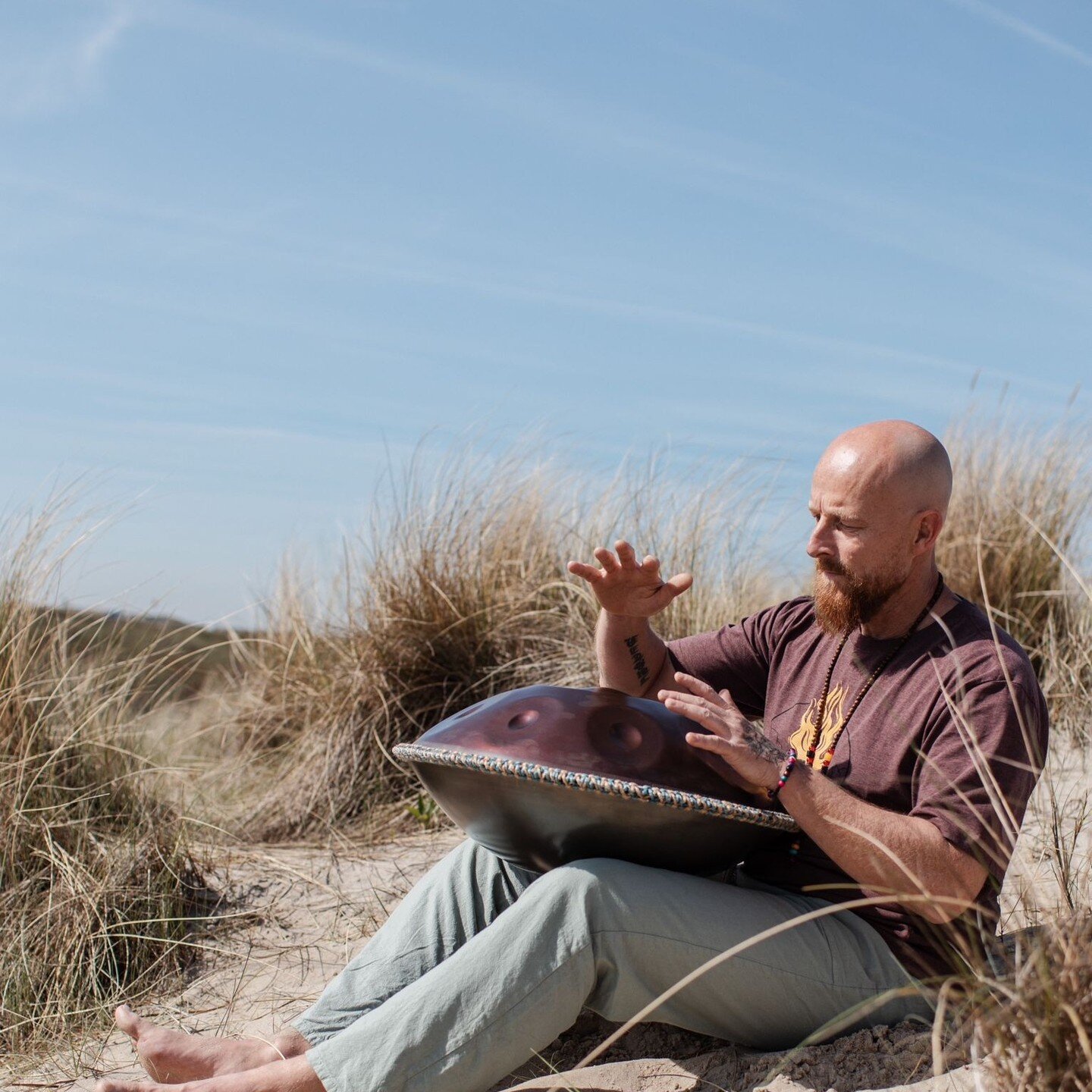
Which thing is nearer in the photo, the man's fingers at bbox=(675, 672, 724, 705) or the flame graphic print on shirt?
the man's fingers at bbox=(675, 672, 724, 705)

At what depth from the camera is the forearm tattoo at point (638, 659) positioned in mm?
2996

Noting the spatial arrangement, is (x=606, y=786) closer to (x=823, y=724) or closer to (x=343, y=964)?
(x=823, y=724)

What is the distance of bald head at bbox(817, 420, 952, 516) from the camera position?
2570mm

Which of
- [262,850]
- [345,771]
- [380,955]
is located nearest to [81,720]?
[262,850]

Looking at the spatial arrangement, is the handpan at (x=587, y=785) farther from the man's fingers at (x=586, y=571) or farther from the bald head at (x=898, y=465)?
the bald head at (x=898, y=465)

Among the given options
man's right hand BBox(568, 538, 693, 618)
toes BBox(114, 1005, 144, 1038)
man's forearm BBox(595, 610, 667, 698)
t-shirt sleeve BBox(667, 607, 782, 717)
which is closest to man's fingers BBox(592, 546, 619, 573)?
man's right hand BBox(568, 538, 693, 618)

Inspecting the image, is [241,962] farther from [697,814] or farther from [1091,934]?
[1091,934]

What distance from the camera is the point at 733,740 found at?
87.4 inches

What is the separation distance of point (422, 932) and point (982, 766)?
3.97 feet

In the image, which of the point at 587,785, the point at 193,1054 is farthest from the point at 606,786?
the point at 193,1054

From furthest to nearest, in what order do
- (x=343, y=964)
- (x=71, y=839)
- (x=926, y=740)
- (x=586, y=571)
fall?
1. (x=71, y=839)
2. (x=343, y=964)
3. (x=586, y=571)
4. (x=926, y=740)

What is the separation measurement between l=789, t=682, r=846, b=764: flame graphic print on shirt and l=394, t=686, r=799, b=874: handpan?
25 centimetres

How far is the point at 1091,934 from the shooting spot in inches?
74.9

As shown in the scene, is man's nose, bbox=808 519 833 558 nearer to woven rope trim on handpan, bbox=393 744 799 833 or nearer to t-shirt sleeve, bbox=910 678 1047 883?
t-shirt sleeve, bbox=910 678 1047 883
